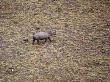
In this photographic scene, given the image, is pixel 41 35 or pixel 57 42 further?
pixel 57 42

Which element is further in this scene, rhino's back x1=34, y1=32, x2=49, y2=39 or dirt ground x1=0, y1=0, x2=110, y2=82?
rhino's back x1=34, y1=32, x2=49, y2=39

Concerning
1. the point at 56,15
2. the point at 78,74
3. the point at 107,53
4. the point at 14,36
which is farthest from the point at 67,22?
the point at 78,74

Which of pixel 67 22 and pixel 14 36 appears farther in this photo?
pixel 67 22

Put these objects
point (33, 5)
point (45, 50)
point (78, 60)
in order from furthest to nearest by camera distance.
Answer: point (33, 5) < point (45, 50) < point (78, 60)

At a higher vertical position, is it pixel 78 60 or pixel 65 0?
pixel 65 0

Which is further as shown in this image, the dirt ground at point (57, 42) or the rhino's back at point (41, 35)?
the rhino's back at point (41, 35)

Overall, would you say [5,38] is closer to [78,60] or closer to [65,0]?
[78,60]

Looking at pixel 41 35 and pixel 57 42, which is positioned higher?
pixel 41 35

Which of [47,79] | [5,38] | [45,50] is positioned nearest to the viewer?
[47,79]
